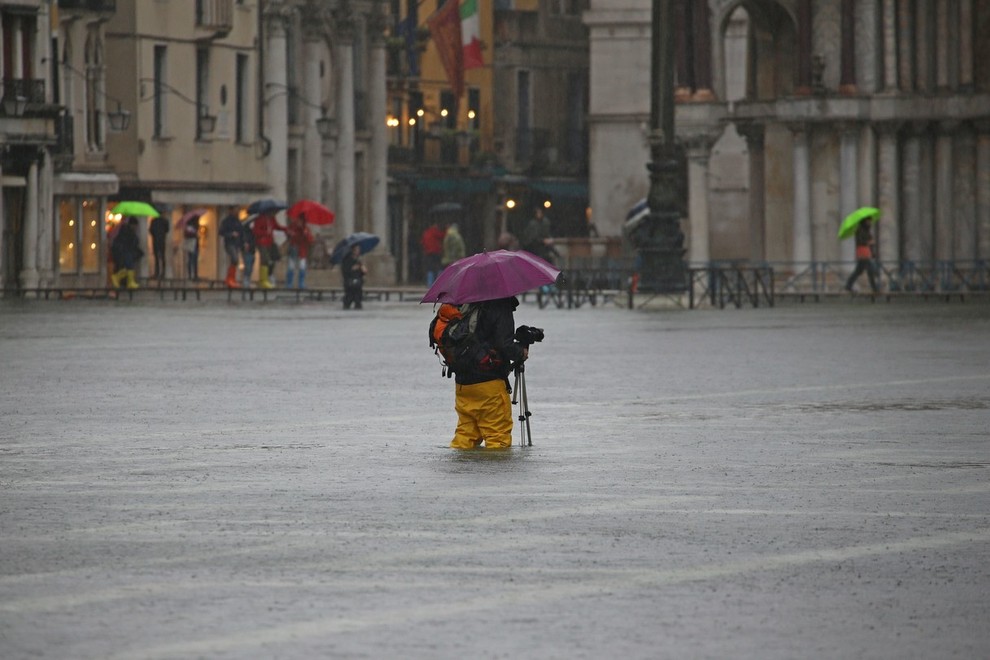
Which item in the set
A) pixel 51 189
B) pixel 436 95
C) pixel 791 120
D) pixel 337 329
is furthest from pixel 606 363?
pixel 436 95

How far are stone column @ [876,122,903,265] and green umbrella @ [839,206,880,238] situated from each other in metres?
3.06

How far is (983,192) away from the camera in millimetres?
57906

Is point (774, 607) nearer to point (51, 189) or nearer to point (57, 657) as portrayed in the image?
point (57, 657)

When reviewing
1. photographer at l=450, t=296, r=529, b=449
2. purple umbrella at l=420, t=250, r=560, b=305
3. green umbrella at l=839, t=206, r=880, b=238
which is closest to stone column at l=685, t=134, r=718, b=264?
green umbrella at l=839, t=206, r=880, b=238

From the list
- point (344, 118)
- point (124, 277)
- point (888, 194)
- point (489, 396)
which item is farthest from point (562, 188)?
point (489, 396)

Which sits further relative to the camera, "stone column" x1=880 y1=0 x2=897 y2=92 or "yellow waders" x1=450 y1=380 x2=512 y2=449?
"stone column" x1=880 y1=0 x2=897 y2=92

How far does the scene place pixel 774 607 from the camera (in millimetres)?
10945

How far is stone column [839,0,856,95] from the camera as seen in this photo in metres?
58.2

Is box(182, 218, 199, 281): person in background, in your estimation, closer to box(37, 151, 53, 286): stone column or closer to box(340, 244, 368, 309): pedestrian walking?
box(37, 151, 53, 286): stone column

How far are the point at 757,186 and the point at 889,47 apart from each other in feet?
16.9

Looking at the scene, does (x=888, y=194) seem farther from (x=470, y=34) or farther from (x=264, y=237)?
(x=470, y=34)

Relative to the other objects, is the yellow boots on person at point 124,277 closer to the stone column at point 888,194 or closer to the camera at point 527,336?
the stone column at point 888,194

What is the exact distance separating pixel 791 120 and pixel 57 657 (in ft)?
164

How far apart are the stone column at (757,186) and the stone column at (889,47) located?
11.5 feet
